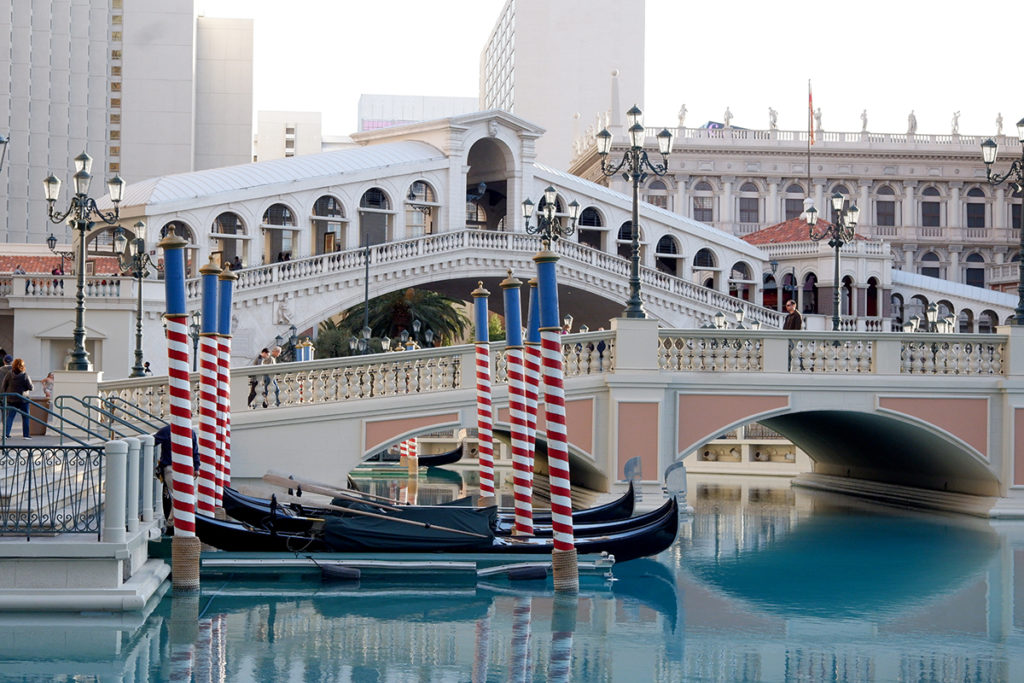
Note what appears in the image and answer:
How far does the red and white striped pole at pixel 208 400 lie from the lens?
1382 cm

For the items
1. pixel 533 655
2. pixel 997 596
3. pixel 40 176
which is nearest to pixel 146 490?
pixel 533 655

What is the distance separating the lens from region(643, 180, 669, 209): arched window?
196ft

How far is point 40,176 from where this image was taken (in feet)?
214

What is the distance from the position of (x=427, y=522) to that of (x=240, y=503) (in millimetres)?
2094

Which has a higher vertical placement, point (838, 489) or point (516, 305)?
point (516, 305)

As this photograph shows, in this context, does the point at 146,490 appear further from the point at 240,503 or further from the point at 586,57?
the point at 586,57

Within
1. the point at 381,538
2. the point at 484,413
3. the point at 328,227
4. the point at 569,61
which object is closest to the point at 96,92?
the point at 328,227

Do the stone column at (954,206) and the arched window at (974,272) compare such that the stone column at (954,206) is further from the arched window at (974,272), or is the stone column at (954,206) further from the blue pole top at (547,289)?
the blue pole top at (547,289)

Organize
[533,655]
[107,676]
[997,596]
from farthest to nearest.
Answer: [997,596]
[533,655]
[107,676]

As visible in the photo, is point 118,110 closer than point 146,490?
No

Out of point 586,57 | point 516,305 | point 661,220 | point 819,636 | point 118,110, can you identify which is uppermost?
point 586,57

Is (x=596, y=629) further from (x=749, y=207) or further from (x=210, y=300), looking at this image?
(x=749, y=207)

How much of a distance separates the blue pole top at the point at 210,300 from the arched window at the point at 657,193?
46.1 metres

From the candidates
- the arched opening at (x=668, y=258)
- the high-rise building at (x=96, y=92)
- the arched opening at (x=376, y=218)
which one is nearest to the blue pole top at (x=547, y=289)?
the arched opening at (x=376, y=218)
